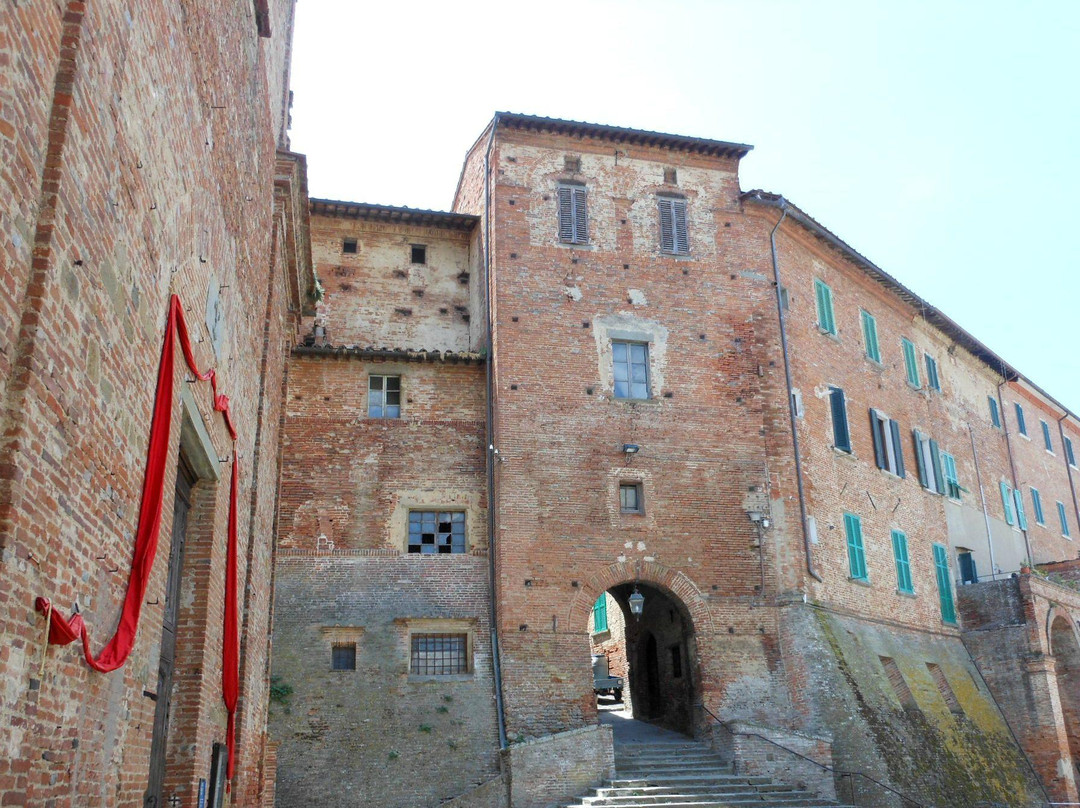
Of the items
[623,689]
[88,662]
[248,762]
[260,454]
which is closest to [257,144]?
[260,454]

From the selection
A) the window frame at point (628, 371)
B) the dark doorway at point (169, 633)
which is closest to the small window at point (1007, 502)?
the window frame at point (628, 371)

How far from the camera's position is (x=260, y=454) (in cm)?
1419

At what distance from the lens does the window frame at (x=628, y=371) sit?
71.4 feet

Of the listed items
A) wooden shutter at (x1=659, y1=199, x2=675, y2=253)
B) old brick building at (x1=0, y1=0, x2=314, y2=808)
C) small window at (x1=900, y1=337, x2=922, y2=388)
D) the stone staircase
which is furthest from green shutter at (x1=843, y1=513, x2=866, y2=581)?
old brick building at (x1=0, y1=0, x2=314, y2=808)

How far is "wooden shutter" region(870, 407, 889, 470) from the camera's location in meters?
25.4

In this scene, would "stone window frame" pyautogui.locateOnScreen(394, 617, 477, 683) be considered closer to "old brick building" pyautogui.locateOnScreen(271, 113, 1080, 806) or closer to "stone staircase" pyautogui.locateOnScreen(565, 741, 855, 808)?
"old brick building" pyautogui.locateOnScreen(271, 113, 1080, 806)

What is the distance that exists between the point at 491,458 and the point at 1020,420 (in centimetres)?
2246

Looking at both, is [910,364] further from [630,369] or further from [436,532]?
[436,532]

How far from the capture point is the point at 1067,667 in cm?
2798

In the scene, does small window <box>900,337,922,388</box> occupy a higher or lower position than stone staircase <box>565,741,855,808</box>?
higher

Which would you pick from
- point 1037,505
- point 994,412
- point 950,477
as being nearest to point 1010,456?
point 994,412

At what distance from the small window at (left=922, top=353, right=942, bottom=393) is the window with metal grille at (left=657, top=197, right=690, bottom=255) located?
9.94m

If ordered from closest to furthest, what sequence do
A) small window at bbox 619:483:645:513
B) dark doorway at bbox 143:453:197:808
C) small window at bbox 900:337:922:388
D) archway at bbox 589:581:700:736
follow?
dark doorway at bbox 143:453:197:808 < archway at bbox 589:581:700:736 < small window at bbox 619:483:645:513 < small window at bbox 900:337:922:388

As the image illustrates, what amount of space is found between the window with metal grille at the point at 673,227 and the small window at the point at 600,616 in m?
10.4
